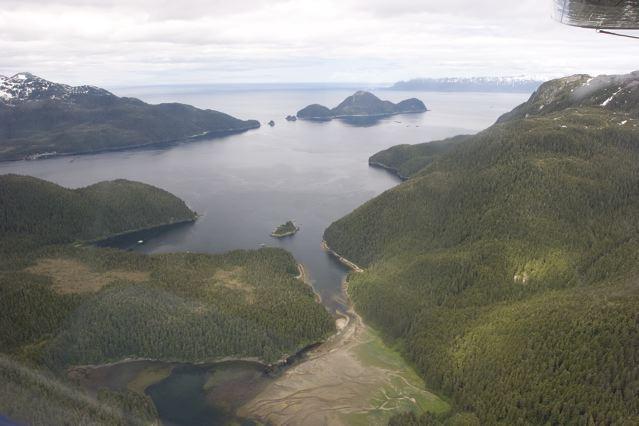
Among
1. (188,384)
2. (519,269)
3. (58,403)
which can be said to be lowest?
(188,384)

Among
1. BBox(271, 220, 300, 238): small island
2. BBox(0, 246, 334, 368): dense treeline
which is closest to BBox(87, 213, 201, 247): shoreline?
BBox(271, 220, 300, 238): small island


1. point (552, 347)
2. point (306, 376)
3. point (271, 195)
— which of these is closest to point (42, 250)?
point (306, 376)

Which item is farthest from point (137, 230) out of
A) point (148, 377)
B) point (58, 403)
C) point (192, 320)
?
point (58, 403)

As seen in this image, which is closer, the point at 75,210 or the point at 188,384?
the point at 188,384

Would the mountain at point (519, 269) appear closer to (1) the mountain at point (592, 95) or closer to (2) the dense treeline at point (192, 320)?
(1) the mountain at point (592, 95)

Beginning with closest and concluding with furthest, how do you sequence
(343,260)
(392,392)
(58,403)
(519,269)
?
(58,403) → (392,392) → (519,269) → (343,260)

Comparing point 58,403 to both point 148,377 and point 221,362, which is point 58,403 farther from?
point 221,362

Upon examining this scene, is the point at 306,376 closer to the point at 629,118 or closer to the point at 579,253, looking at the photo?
the point at 579,253

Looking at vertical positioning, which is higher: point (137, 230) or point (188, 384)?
point (137, 230)
